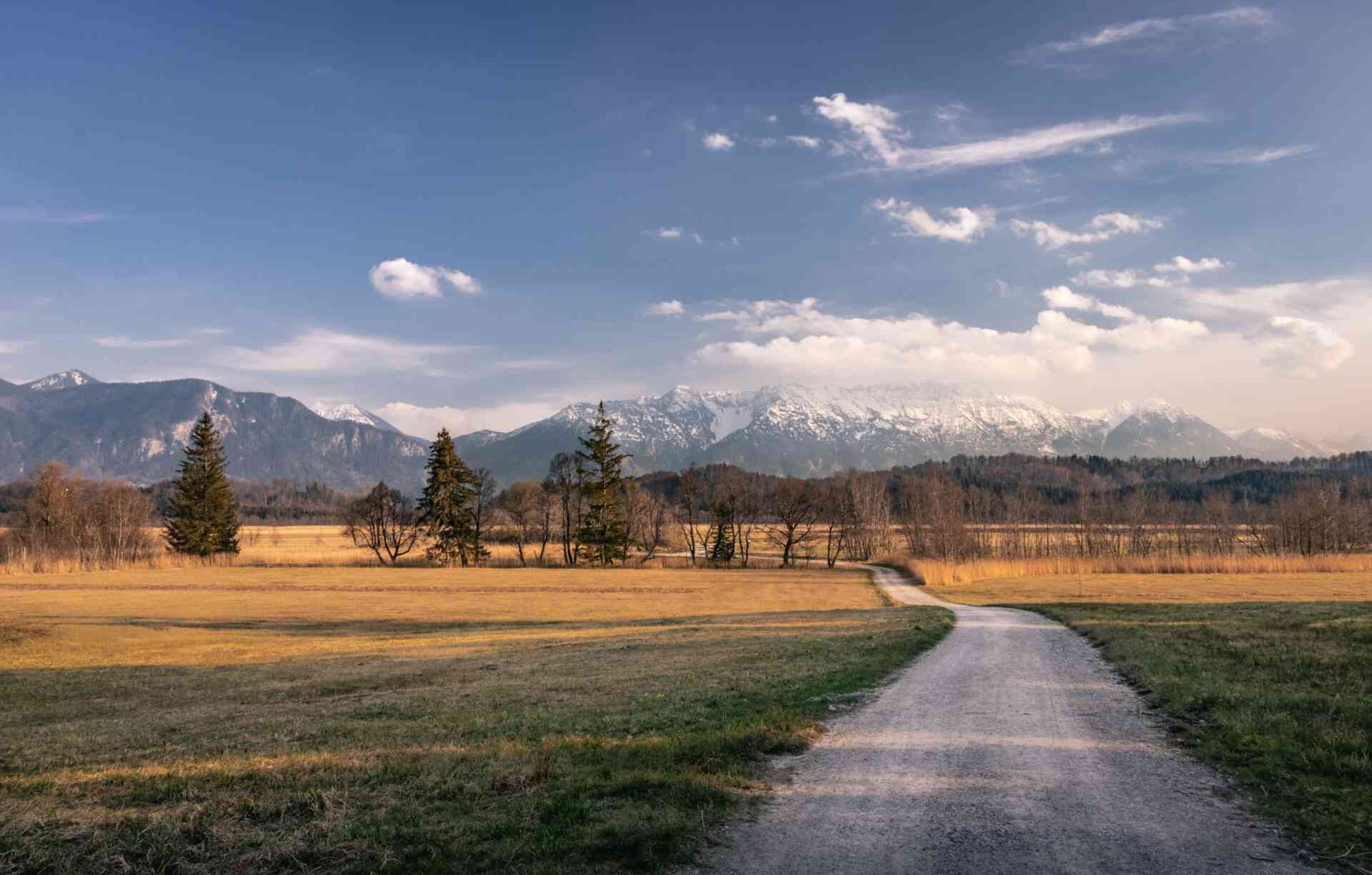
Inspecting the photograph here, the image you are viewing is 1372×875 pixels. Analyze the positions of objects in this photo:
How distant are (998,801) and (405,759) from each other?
22.7ft

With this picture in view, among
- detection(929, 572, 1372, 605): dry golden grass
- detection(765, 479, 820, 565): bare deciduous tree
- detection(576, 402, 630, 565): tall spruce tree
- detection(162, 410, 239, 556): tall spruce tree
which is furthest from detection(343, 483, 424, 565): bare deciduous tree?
detection(929, 572, 1372, 605): dry golden grass

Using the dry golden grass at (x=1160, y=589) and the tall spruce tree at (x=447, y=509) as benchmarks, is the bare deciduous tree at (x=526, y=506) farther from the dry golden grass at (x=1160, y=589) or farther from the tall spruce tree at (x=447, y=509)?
the dry golden grass at (x=1160, y=589)

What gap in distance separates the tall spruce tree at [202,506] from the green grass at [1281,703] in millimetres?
90028

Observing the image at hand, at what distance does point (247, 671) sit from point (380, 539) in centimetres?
8611

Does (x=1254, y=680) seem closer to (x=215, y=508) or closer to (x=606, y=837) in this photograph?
(x=606, y=837)

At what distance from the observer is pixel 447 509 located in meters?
89.6

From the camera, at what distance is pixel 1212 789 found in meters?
8.47

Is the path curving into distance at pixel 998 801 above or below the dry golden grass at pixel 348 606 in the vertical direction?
above

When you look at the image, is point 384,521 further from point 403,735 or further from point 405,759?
point 405,759

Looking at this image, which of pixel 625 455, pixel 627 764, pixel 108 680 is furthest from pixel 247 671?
pixel 625 455

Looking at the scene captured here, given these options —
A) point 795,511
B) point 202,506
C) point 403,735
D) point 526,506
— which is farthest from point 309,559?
point 403,735

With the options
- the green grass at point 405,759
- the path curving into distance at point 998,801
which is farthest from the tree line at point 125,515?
the path curving into distance at point 998,801

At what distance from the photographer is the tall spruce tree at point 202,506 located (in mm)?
85188

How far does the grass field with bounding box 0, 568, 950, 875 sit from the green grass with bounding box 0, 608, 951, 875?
0.04 m
